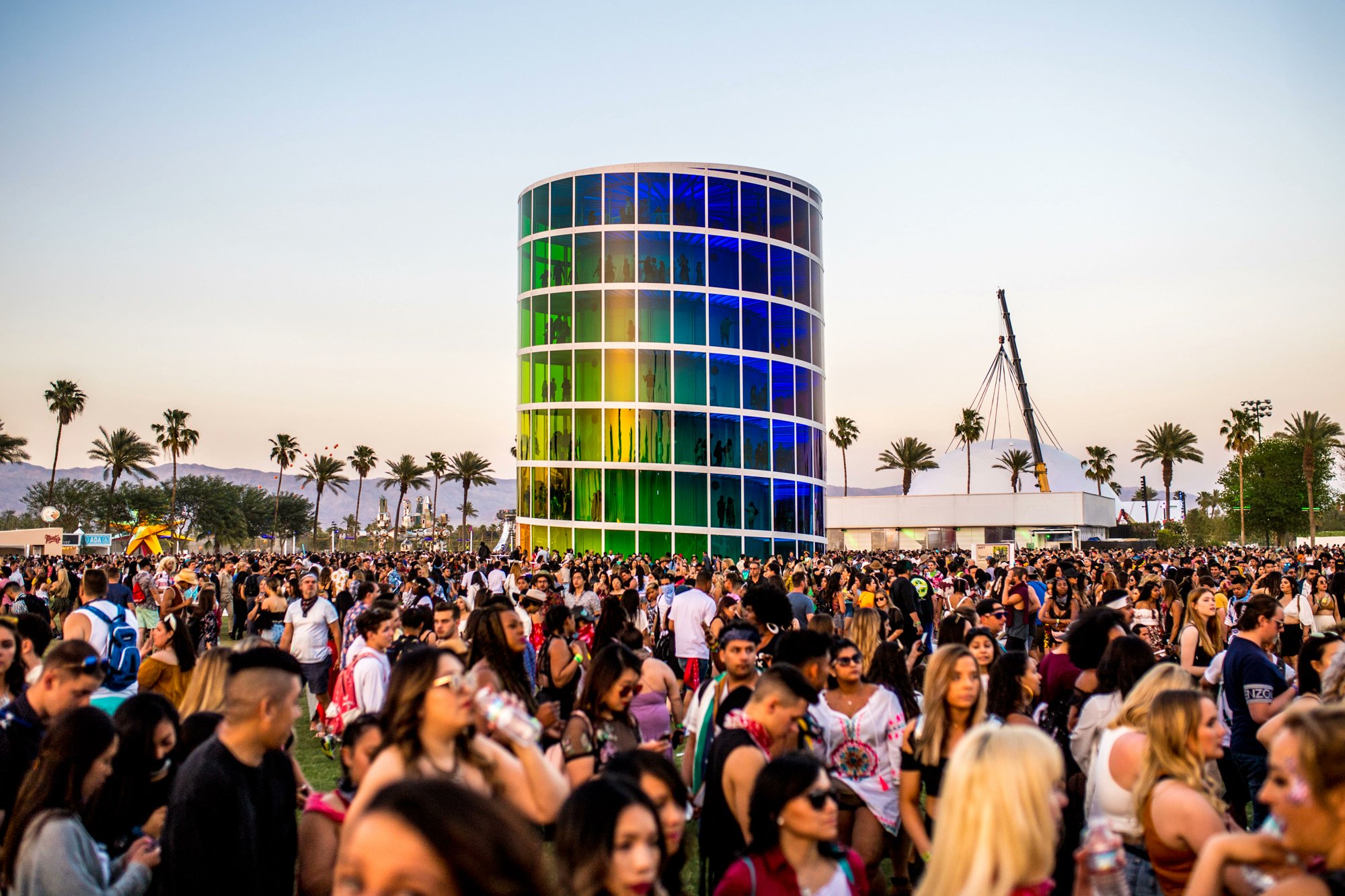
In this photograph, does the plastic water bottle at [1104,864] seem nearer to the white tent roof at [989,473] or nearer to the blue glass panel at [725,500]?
the blue glass panel at [725,500]

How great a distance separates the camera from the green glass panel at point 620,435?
159 feet

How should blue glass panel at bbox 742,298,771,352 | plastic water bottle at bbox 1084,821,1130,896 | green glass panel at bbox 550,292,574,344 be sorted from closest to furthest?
plastic water bottle at bbox 1084,821,1130,896 < blue glass panel at bbox 742,298,771,352 < green glass panel at bbox 550,292,574,344

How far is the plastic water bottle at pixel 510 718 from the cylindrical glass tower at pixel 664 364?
1743 inches

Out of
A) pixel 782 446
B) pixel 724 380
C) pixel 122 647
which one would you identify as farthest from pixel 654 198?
pixel 122 647

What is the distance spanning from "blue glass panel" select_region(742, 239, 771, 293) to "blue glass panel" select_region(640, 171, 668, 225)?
4232 millimetres

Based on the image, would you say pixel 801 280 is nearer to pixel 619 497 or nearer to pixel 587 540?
pixel 619 497

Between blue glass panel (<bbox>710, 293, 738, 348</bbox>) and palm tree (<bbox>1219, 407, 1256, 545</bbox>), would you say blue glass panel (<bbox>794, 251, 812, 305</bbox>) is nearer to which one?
blue glass panel (<bbox>710, 293, 738, 348</bbox>)

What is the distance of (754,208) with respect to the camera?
50219mm

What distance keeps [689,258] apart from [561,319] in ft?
22.5

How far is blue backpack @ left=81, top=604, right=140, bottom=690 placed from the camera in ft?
27.6

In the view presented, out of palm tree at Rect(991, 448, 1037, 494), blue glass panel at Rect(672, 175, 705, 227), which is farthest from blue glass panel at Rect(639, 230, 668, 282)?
palm tree at Rect(991, 448, 1037, 494)

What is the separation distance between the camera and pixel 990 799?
126 inches

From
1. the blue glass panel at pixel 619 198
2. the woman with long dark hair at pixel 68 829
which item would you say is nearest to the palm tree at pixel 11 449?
the blue glass panel at pixel 619 198

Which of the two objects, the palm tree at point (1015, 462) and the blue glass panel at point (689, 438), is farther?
the palm tree at point (1015, 462)
